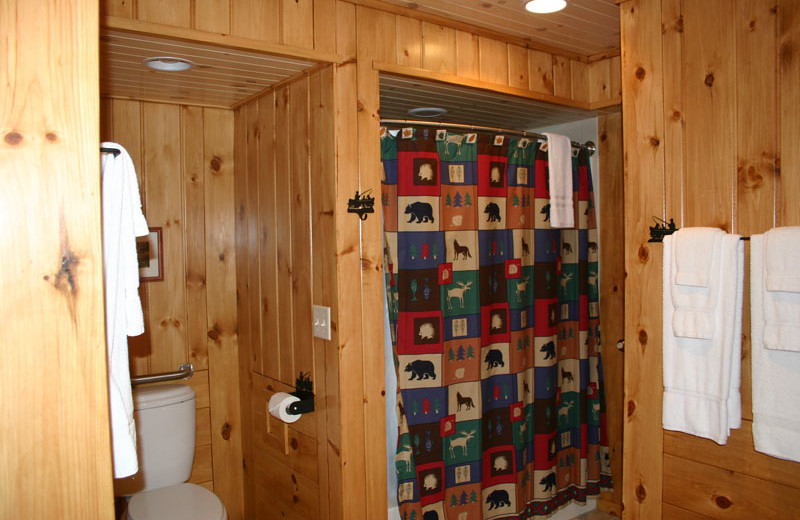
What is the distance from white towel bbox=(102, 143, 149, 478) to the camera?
1217 millimetres

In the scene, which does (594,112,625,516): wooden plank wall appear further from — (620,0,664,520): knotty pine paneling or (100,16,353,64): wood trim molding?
(100,16,353,64): wood trim molding

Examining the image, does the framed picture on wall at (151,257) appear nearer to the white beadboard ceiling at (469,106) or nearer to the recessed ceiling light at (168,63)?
the recessed ceiling light at (168,63)

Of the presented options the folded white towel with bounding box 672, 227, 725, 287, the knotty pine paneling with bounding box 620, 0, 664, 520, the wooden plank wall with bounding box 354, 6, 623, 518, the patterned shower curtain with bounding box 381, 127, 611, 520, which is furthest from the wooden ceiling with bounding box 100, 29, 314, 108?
the folded white towel with bounding box 672, 227, 725, 287

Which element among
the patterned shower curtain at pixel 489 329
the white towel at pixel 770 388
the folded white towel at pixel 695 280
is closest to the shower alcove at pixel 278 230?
the patterned shower curtain at pixel 489 329

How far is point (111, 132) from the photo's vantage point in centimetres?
262

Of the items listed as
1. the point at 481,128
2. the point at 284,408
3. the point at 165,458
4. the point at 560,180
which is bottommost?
the point at 165,458

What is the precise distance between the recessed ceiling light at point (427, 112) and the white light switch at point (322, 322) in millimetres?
1298

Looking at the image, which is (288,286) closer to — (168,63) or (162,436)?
(162,436)

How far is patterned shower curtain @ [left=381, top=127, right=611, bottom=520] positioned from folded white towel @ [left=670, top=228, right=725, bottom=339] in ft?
3.43

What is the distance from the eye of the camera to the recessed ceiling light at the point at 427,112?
9.82 feet

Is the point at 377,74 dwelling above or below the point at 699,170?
above

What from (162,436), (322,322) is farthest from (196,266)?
(322,322)

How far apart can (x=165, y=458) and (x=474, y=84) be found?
7.11 ft

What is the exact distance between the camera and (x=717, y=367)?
159 cm
